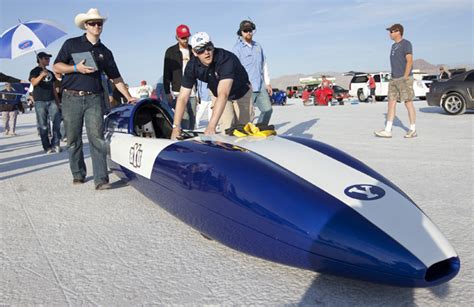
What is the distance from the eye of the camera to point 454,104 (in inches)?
438

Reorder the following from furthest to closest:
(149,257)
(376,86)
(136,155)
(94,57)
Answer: (376,86) < (94,57) < (136,155) < (149,257)

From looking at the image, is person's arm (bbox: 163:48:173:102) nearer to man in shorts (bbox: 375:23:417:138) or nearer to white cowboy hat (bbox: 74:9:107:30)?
white cowboy hat (bbox: 74:9:107:30)

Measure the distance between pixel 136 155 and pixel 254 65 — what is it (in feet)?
9.55

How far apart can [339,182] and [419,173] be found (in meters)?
2.72

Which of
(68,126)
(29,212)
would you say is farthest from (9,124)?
(29,212)

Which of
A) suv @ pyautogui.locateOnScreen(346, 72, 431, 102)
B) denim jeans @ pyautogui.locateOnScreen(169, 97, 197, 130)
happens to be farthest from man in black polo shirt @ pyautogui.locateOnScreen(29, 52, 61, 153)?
suv @ pyautogui.locateOnScreen(346, 72, 431, 102)

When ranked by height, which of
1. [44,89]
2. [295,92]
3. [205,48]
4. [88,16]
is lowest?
[295,92]

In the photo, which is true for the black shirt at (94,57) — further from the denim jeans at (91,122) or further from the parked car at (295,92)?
the parked car at (295,92)

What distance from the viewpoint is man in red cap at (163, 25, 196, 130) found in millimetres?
5539

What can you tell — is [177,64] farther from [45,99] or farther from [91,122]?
[45,99]

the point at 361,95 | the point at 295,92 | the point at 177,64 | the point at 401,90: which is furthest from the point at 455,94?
the point at 295,92

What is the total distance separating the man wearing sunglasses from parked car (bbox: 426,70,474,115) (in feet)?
24.6

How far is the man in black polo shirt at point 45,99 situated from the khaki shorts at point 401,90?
5981 mm

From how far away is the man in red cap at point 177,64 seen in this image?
554 centimetres
